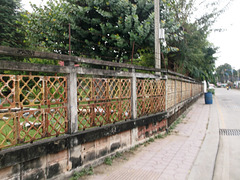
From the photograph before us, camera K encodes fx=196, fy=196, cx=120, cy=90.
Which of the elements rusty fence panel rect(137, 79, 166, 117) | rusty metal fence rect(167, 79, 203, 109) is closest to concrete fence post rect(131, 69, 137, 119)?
rusty fence panel rect(137, 79, 166, 117)

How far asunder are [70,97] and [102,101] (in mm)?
1157

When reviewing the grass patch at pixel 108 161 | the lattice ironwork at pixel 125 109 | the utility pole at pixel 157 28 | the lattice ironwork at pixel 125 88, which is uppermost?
the utility pole at pixel 157 28

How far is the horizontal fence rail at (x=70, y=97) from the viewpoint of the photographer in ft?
8.55

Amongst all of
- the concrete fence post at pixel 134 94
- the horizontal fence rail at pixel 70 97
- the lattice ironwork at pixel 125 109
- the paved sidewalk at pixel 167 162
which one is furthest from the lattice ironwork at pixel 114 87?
the paved sidewalk at pixel 167 162

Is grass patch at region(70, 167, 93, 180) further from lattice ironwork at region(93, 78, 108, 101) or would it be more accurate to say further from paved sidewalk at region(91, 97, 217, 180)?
lattice ironwork at region(93, 78, 108, 101)

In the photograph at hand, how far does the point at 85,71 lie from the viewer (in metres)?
3.59

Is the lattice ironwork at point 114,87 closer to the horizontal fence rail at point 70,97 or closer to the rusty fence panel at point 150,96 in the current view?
the horizontal fence rail at point 70,97

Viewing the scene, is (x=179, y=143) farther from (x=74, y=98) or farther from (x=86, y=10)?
(x=86, y=10)

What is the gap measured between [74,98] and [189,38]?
11.0 m

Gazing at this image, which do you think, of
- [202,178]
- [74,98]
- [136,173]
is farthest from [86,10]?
[202,178]

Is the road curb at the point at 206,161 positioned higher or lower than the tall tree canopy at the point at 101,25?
lower

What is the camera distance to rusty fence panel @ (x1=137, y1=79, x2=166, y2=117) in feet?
17.7

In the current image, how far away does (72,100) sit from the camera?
3332 mm

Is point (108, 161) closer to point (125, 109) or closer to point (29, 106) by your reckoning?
point (125, 109)
